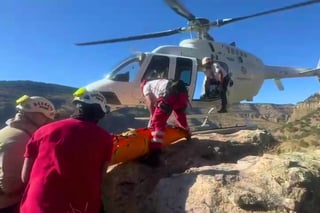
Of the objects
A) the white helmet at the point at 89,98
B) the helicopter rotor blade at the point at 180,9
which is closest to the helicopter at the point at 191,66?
the helicopter rotor blade at the point at 180,9

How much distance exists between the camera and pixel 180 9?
14289 mm

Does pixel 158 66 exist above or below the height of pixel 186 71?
above

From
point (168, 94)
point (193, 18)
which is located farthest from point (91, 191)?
point (193, 18)

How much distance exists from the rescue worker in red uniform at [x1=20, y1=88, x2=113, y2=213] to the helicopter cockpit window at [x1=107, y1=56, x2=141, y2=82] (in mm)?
7813

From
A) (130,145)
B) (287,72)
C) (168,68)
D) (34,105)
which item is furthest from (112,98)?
(287,72)

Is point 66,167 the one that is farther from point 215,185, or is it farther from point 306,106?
point 306,106

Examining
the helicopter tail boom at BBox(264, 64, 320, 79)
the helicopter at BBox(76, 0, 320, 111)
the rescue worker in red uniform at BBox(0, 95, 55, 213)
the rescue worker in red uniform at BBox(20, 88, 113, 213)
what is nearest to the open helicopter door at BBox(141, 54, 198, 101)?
the helicopter at BBox(76, 0, 320, 111)

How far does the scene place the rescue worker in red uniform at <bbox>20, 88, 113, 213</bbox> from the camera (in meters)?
3.74

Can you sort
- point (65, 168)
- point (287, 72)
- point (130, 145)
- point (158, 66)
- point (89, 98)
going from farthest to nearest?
point (287, 72) → point (158, 66) → point (130, 145) → point (89, 98) → point (65, 168)

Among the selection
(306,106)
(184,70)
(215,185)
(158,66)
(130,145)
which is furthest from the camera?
(306,106)

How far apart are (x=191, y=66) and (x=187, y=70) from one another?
19 cm

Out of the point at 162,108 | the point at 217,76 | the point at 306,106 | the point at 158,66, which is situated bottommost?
the point at 306,106

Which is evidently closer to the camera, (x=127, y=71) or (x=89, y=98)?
(x=89, y=98)

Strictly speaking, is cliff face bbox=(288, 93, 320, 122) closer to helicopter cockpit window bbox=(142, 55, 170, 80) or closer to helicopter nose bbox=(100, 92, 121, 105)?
helicopter cockpit window bbox=(142, 55, 170, 80)
